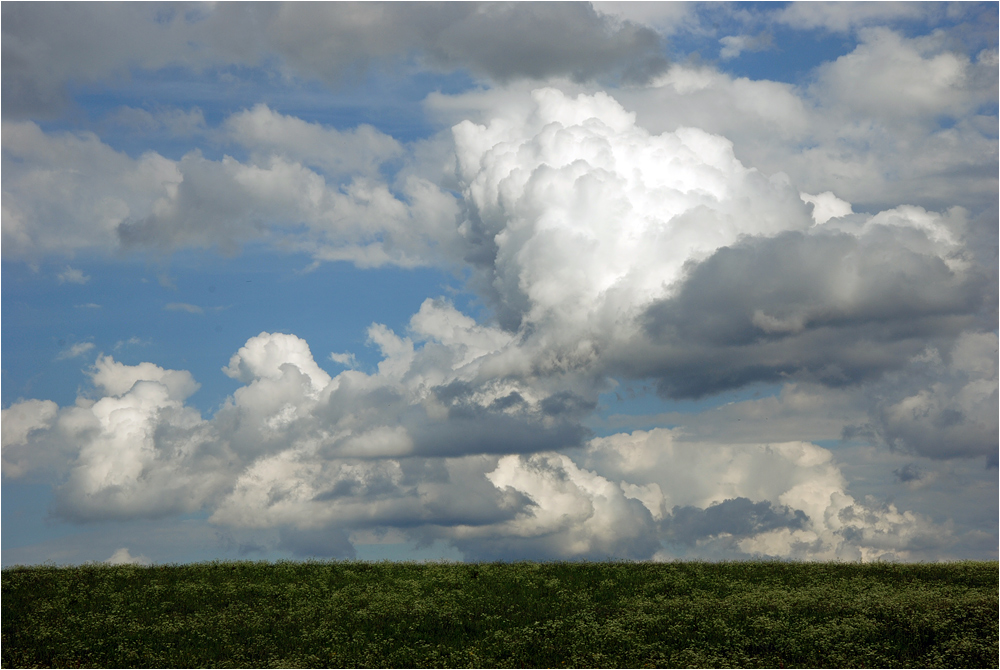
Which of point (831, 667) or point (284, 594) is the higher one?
point (284, 594)

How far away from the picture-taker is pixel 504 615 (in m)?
43.0

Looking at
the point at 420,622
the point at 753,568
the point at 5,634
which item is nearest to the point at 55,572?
the point at 5,634

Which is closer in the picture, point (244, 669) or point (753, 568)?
point (244, 669)

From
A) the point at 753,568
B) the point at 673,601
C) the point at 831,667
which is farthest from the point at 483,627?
the point at 753,568

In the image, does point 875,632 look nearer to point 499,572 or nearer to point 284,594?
point 499,572

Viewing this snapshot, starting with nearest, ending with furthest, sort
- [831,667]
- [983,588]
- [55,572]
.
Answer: [831,667]
[983,588]
[55,572]

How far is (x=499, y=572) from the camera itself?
5075cm

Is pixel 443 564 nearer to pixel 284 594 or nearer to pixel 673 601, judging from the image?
pixel 284 594

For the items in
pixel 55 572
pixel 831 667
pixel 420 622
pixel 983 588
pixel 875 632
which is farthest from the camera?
→ pixel 55 572

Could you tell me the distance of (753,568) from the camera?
169 ft

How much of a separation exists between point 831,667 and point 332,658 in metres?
22.1

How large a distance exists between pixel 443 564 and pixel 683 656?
758 inches

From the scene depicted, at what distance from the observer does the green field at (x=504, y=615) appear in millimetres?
38000

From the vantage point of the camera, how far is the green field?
38.0 metres
